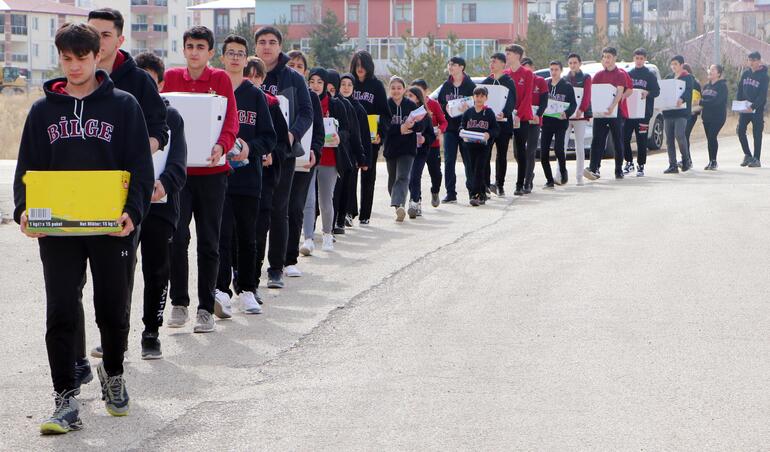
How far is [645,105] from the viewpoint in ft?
71.8

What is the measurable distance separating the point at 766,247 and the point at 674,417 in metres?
6.63

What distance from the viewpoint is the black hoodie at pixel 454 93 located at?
1808 cm

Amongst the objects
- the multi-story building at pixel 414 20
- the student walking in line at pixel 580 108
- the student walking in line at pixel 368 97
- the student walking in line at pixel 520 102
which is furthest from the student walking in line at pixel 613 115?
the multi-story building at pixel 414 20

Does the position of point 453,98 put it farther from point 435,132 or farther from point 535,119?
point 535,119

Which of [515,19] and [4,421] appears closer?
[4,421]

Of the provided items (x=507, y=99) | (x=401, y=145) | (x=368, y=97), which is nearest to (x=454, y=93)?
(x=507, y=99)

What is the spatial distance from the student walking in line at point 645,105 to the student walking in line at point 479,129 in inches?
190

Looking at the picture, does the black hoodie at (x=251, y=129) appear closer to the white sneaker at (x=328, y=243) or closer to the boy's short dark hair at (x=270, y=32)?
the boy's short dark hair at (x=270, y=32)

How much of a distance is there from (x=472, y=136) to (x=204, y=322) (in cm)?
921

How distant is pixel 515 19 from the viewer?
10044 centimetres

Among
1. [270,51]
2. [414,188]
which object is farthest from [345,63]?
[270,51]

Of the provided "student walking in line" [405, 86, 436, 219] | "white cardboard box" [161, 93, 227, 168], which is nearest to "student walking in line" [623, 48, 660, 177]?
"student walking in line" [405, 86, 436, 219]

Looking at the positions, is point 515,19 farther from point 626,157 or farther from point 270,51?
point 270,51

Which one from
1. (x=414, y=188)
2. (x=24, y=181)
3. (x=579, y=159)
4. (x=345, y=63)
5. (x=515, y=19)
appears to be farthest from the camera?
(x=515, y=19)
